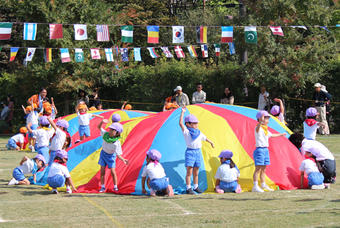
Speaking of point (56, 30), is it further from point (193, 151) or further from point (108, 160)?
point (193, 151)

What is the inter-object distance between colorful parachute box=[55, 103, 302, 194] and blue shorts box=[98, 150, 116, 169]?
1.14ft

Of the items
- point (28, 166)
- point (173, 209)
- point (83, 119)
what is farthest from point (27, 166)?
point (83, 119)

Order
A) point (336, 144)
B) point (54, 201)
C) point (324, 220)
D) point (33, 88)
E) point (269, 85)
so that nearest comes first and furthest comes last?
point (324, 220) → point (54, 201) → point (336, 144) → point (269, 85) → point (33, 88)

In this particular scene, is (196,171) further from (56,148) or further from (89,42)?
(89,42)

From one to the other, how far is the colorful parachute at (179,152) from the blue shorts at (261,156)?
441 mm

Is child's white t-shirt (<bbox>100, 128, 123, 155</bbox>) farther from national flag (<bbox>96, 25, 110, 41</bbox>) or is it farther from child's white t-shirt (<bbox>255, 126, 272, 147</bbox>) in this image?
national flag (<bbox>96, 25, 110, 41</bbox>)

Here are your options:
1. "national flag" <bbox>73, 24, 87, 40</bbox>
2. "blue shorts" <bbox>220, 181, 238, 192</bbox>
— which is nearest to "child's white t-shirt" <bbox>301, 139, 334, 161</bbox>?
"blue shorts" <bbox>220, 181, 238, 192</bbox>

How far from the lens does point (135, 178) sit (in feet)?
31.3

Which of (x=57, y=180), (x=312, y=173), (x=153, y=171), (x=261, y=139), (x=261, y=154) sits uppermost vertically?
(x=261, y=139)

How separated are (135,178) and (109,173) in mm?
557

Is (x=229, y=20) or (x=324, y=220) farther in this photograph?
(x=229, y=20)

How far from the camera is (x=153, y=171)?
352 inches

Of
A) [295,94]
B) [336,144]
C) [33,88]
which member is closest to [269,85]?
[295,94]

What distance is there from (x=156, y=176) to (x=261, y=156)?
5.82 feet
